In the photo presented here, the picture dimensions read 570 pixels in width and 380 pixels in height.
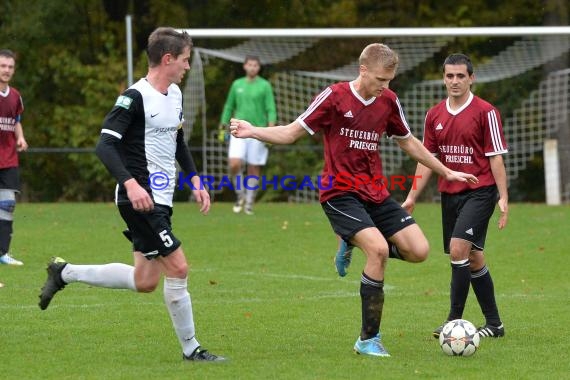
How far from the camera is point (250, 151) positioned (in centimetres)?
1648

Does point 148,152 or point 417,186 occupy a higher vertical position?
point 148,152

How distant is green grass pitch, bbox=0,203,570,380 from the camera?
6.66 metres

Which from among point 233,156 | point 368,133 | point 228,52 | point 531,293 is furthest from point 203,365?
point 228,52

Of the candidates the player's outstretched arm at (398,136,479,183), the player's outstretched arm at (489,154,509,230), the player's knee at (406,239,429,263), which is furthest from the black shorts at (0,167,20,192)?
the player's knee at (406,239,429,263)

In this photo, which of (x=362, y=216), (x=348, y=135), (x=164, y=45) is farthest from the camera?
(x=348, y=135)

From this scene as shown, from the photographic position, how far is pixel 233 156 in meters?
16.5

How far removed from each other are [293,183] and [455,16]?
5593mm

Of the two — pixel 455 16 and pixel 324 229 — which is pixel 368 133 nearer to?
pixel 324 229

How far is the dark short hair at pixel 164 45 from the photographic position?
6742 millimetres

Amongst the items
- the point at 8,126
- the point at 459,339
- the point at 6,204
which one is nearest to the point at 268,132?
the point at 459,339

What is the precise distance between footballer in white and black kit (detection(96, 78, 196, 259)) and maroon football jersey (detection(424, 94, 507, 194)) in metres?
2.13

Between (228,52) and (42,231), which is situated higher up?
(228,52)

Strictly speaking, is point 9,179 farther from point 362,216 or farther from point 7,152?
point 362,216

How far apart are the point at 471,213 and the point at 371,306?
122 centimetres
